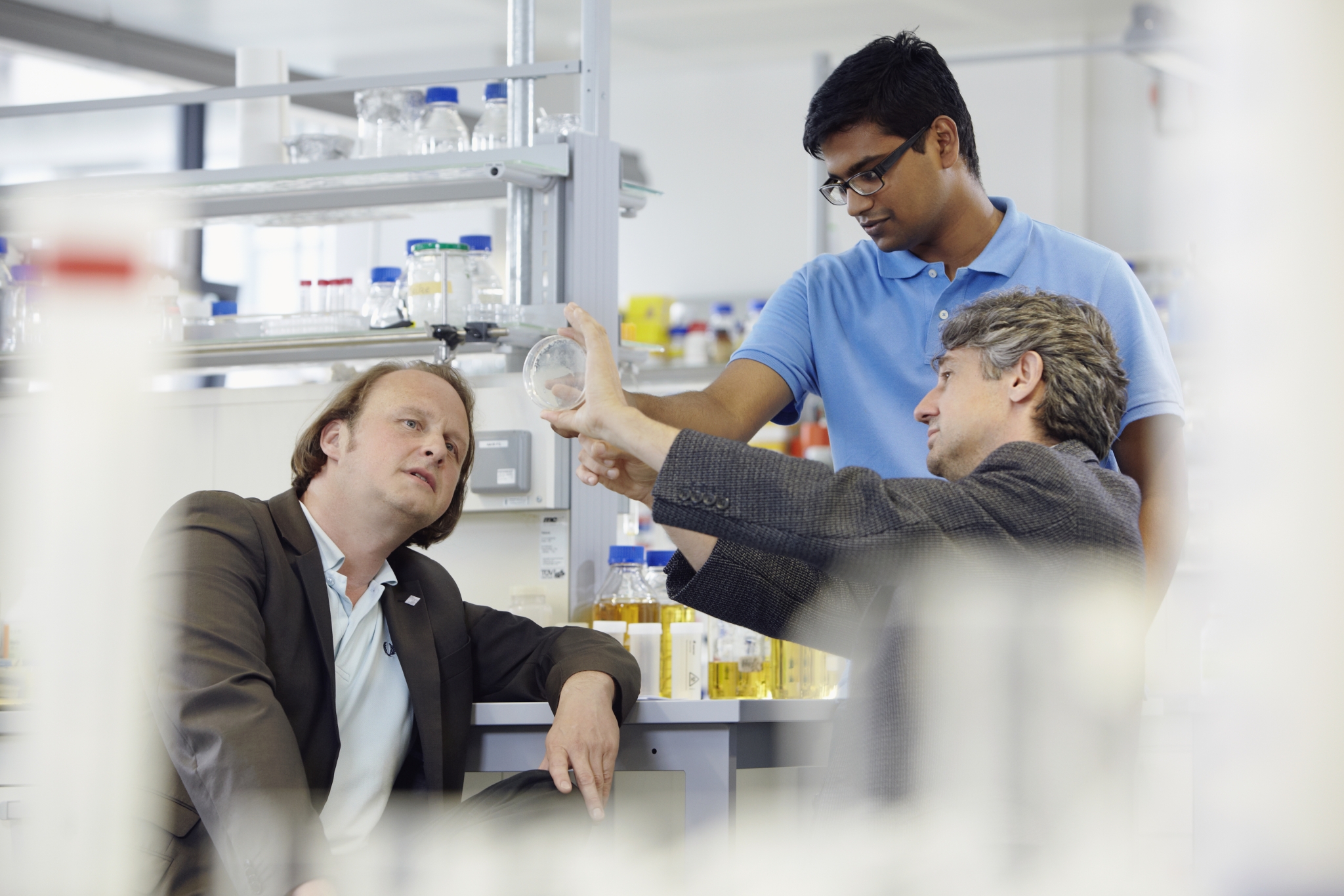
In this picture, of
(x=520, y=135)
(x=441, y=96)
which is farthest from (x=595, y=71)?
(x=441, y=96)

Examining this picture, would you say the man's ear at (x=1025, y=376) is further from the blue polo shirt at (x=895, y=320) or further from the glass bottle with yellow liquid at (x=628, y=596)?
the glass bottle with yellow liquid at (x=628, y=596)

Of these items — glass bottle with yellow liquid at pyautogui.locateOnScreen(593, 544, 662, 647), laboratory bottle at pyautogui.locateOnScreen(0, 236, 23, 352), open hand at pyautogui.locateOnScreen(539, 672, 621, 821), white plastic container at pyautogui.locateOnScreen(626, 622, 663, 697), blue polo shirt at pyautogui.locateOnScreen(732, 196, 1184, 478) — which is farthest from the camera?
laboratory bottle at pyautogui.locateOnScreen(0, 236, 23, 352)

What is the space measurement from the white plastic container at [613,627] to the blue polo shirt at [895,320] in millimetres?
406

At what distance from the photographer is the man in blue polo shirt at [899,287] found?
1.71 meters

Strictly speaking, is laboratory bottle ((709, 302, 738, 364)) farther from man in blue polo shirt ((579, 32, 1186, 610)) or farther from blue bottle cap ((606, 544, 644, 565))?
man in blue polo shirt ((579, 32, 1186, 610))

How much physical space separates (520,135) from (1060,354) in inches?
52.8

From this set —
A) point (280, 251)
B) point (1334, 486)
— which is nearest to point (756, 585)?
point (1334, 486)

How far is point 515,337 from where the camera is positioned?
2.25m

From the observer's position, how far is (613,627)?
203 centimetres

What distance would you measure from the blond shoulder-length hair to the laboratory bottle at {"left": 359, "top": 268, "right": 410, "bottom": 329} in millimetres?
475

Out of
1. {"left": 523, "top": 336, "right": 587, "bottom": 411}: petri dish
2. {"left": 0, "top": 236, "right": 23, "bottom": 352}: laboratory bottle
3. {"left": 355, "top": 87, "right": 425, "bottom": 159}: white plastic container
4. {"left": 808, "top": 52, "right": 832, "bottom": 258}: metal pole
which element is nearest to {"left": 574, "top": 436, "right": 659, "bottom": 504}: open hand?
{"left": 523, "top": 336, "right": 587, "bottom": 411}: petri dish

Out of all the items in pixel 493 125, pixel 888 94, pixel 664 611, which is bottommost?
pixel 664 611

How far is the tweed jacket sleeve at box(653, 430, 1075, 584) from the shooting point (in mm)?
1101

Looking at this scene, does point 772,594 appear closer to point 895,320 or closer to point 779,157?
point 895,320
